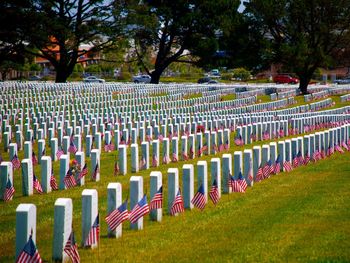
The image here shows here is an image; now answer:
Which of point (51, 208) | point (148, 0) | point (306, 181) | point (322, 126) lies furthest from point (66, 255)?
point (148, 0)

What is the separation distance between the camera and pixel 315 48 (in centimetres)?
5462

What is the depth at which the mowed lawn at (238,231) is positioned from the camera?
26.5 feet

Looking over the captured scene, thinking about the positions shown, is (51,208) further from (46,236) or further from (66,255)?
(66,255)

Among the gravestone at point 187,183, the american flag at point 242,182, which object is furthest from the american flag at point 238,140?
the gravestone at point 187,183

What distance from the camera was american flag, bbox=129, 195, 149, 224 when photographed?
9.17 metres

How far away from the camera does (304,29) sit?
56594 millimetres

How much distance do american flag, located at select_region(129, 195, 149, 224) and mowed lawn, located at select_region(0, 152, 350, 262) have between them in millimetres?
210

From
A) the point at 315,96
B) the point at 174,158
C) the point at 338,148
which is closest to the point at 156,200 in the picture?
the point at 174,158

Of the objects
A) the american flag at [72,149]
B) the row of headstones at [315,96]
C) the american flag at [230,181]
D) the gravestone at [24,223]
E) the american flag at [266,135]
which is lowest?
the row of headstones at [315,96]

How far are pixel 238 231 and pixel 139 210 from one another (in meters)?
1.33

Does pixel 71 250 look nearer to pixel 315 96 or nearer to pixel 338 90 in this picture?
pixel 315 96

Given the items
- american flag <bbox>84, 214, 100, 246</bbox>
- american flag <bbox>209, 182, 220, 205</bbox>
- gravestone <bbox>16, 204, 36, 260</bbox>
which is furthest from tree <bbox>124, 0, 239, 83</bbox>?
gravestone <bbox>16, 204, 36, 260</bbox>

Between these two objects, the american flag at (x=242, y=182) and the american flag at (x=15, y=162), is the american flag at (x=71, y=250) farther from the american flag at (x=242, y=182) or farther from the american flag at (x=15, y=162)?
the american flag at (x=15, y=162)

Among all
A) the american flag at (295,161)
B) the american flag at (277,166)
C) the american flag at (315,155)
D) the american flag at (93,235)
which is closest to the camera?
the american flag at (93,235)
